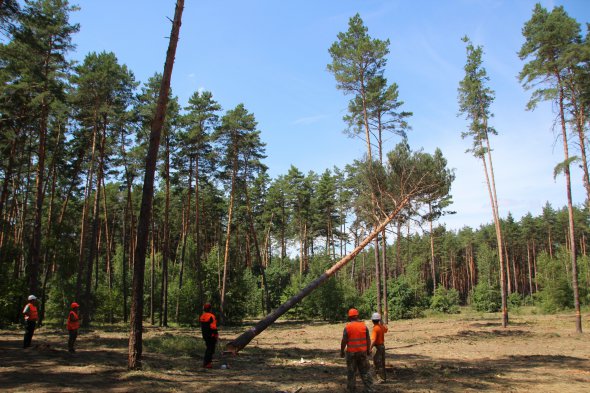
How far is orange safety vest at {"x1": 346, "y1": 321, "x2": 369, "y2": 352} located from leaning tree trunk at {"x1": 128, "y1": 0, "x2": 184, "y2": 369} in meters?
4.98

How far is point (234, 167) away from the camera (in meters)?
29.5

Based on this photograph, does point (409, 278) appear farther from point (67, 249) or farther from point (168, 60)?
point (168, 60)

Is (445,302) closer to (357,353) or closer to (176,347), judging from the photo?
(176,347)

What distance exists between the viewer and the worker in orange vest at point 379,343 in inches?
353

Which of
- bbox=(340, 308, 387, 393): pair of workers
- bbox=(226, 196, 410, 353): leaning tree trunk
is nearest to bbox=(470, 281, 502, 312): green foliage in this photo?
bbox=(226, 196, 410, 353): leaning tree trunk

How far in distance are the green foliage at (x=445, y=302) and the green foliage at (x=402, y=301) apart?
447 cm

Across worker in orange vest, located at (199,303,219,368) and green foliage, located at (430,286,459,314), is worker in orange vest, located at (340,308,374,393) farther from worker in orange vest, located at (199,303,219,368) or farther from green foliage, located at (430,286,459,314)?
green foliage, located at (430,286,459,314)

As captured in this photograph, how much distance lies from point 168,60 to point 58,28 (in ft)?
40.0

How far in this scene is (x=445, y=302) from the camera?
39.9 meters

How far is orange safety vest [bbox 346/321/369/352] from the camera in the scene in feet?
25.5

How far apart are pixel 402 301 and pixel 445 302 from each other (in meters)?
7.98

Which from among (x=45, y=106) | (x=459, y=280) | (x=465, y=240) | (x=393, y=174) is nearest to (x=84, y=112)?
(x=45, y=106)

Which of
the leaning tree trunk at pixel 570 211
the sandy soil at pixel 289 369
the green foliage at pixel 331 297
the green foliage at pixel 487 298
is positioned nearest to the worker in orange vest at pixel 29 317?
the sandy soil at pixel 289 369

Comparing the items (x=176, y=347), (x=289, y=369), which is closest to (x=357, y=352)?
(x=289, y=369)
